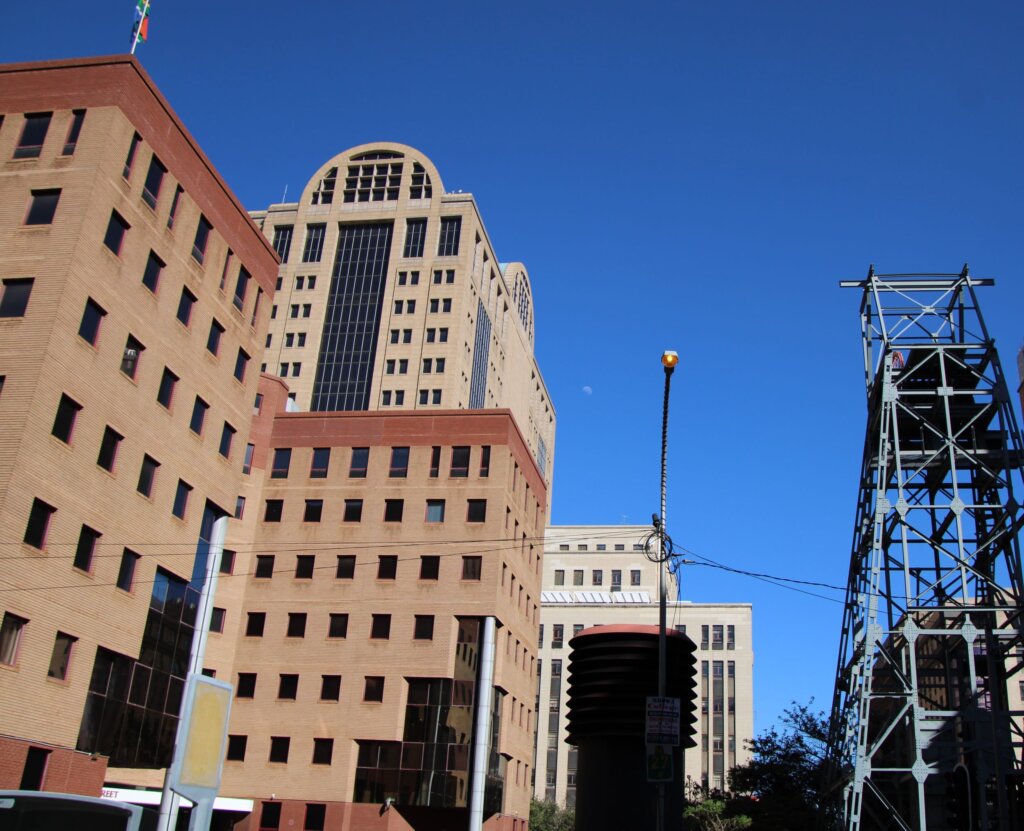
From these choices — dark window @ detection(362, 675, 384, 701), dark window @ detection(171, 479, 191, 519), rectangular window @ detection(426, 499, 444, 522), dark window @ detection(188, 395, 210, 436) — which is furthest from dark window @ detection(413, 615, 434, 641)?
dark window @ detection(188, 395, 210, 436)

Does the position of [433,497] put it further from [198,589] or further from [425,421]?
[198,589]

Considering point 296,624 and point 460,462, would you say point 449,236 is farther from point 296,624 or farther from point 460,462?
point 296,624

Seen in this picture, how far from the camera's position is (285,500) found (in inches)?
2391

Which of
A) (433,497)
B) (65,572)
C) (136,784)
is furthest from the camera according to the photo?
(433,497)

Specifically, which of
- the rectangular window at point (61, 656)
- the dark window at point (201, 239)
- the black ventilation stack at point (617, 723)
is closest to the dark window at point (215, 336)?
the dark window at point (201, 239)

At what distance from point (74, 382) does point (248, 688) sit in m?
27.2

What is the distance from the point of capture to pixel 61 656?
34062 millimetres

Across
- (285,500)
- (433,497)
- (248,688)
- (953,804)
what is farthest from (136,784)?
(953,804)

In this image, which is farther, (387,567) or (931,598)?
(387,567)

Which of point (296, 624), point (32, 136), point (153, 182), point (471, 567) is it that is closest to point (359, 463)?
point (471, 567)

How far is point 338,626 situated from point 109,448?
23.4m

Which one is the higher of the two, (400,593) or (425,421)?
(425,421)

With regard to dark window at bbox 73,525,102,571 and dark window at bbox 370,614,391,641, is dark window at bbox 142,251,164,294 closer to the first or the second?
dark window at bbox 73,525,102,571

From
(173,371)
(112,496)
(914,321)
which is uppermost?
(914,321)
